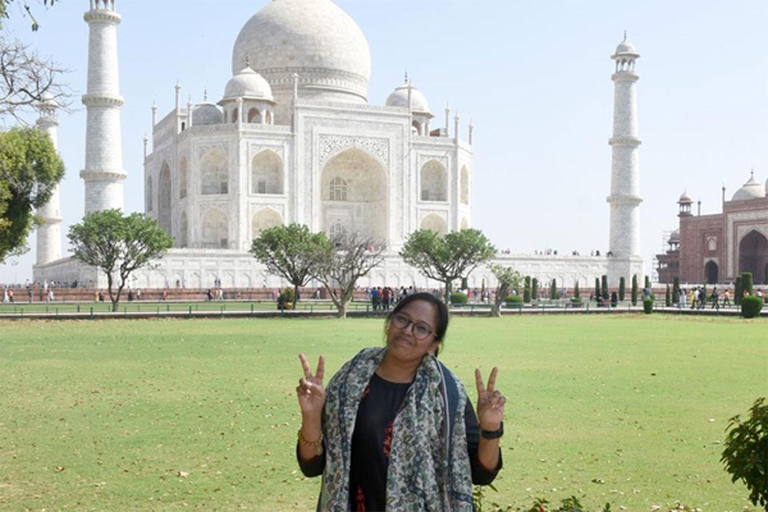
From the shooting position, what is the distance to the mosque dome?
4034 centimetres

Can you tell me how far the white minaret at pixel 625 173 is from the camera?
130 feet

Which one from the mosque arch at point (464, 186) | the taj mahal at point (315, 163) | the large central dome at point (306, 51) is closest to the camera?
the taj mahal at point (315, 163)

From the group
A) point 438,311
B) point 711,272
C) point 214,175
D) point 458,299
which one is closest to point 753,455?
point 438,311

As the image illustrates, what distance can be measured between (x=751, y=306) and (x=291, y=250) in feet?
39.9

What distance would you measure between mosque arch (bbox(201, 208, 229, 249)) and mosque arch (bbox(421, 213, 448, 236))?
27.9 feet

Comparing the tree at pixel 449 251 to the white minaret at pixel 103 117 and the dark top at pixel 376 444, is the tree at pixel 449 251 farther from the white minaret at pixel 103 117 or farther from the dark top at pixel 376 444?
the dark top at pixel 376 444

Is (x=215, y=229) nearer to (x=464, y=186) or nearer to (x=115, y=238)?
(x=464, y=186)

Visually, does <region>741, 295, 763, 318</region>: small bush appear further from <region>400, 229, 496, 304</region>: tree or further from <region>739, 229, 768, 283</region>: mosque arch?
<region>739, 229, 768, 283</region>: mosque arch

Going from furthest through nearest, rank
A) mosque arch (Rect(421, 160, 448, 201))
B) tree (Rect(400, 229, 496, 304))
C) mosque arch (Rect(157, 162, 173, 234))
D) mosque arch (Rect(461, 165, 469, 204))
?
mosque arch (Rect(157, 162, 173, 234)) < mosque arch (Rect(461, 165, 469, 204)) < mosque arch (Rect(421, 160, 448, 201)) < tree (Rect(400, 229, 496, 304))

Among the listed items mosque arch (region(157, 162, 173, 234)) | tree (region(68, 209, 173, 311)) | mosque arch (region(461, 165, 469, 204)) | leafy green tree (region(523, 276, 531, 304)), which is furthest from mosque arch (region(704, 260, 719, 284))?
tree (region(68, 209, 173, 311))

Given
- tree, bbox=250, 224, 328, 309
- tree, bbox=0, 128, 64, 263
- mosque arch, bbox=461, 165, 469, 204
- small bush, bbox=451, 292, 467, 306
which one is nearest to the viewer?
tree, bbox=0, 128, 64, 263

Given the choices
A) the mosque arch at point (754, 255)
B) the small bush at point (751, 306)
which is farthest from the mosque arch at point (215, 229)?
the mosque arch at point (754, 255)

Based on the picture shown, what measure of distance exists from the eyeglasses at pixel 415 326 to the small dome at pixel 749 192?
45.9 m

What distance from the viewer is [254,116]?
128 feet
